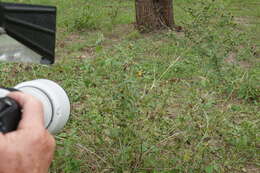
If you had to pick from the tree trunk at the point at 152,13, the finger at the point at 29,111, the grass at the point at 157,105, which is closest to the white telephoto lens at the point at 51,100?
the finger at the point at 29,111

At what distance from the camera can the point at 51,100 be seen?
1.21m

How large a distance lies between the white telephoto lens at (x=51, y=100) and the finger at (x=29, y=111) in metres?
0.16

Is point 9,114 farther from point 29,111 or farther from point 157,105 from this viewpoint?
point 157,105

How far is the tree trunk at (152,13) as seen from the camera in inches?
199

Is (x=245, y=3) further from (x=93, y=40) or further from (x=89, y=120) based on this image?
(x=89, y=120)

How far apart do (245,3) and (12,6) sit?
6527mm

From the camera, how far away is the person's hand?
2.87ft

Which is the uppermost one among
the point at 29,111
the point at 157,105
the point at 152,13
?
the point at 29,111

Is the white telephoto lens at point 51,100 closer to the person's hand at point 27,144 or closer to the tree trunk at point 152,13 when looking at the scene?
the person's hand at point 27,144

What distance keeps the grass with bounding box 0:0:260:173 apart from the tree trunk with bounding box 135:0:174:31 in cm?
23

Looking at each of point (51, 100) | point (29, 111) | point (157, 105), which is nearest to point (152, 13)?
point (157, 105)

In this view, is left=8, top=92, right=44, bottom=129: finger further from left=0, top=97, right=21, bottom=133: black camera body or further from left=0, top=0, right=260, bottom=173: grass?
left=0, top=0, right=260, bottom=173: grass

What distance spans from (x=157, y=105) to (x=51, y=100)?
1.12 metres

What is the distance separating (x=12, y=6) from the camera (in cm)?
A: 113
